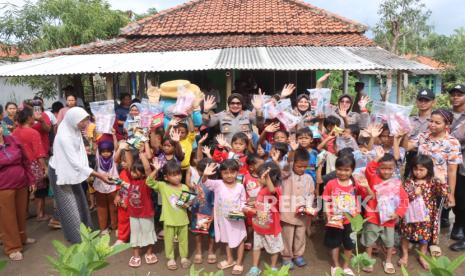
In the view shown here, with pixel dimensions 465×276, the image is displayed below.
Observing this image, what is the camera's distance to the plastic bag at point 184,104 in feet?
12.4

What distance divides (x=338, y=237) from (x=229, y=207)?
1.03 metres

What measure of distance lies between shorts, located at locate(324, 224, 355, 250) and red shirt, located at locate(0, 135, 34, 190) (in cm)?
305

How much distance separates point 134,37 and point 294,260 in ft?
26.9

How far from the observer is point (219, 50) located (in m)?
7.62

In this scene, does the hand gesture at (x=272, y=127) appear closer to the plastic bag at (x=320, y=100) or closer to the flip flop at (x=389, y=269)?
the plastic bag at (x=320, y=100)

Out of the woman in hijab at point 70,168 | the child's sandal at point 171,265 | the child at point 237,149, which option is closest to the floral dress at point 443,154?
the child at point 237,149

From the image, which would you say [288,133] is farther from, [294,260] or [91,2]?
[91,2]

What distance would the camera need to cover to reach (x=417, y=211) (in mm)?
3225

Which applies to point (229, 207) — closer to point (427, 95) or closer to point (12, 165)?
point (12, 165)

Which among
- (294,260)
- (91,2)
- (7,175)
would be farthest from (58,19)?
(294,260)

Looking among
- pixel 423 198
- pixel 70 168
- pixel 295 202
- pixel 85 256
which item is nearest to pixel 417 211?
pixel 423 198

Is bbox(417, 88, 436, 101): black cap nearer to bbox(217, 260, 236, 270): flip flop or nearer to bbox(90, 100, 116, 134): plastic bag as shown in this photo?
bbox(217, 260, 236, 270): flip flop

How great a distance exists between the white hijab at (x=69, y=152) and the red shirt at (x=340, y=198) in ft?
7.53

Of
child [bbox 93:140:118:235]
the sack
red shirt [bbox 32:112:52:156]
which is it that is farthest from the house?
the sack
